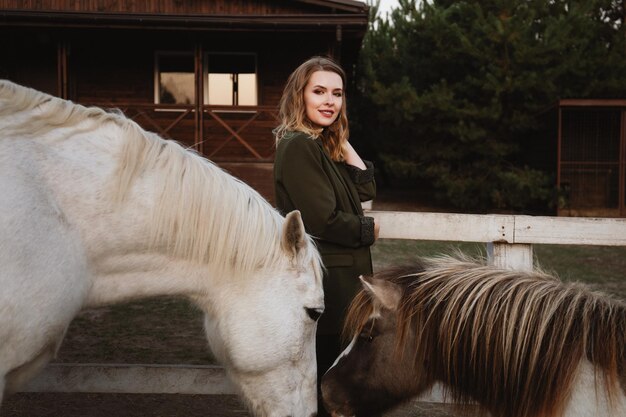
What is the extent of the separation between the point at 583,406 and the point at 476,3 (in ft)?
48.8

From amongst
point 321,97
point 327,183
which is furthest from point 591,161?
point 327,183

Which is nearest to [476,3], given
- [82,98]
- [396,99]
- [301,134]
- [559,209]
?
[396,99]

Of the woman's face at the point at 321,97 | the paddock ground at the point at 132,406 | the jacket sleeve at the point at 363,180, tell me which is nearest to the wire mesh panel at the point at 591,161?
the paddock ground at the point at 132,406

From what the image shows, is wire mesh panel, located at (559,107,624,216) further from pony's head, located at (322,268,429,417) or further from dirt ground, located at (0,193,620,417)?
pony's head, located at (322,268,429,417)

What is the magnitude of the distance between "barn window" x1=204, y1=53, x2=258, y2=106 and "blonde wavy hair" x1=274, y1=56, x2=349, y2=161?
40.5 feet

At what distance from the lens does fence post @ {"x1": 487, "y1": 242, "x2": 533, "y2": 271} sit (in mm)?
2877

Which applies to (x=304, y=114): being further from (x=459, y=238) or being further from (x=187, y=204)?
(x=459, y=238)

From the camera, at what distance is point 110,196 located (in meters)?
2.08

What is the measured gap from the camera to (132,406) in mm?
3350

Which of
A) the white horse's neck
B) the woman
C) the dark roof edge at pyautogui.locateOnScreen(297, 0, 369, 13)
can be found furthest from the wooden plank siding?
the white horse's neck

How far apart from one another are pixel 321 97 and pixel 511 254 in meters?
1.22

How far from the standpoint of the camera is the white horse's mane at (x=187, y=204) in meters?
2.15

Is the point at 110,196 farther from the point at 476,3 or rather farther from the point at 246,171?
the point at 476,3

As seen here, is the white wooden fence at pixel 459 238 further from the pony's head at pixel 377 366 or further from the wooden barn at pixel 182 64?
the wooden barn at pixel 182 64
